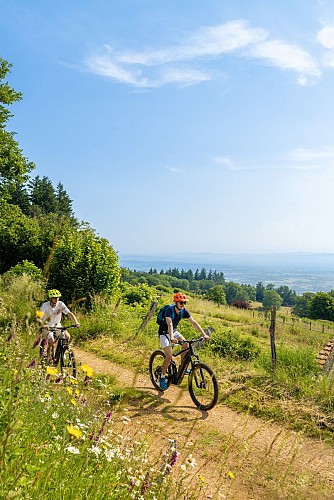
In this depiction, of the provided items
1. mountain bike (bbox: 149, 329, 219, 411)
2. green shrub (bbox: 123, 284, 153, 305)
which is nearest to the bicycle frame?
mountain bike (bbox: 149, 329, 219, 411)

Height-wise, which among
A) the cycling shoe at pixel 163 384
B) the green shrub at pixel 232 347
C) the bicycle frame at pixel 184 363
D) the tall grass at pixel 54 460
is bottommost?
the green shrub at pixel 232 347

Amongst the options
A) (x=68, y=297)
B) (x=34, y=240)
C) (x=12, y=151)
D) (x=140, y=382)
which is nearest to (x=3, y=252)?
(x=34, y=240)

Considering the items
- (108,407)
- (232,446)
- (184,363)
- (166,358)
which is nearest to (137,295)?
(166,358)

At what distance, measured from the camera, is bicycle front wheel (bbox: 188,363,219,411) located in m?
6.91

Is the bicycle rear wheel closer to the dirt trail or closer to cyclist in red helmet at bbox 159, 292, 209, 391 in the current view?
the dirt trail

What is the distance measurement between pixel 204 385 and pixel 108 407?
5.92 ft

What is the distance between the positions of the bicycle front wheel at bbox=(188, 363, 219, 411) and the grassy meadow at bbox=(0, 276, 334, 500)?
467 mm

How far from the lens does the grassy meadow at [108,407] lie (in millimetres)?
2434

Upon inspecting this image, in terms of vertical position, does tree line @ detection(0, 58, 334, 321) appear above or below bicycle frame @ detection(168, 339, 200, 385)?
above

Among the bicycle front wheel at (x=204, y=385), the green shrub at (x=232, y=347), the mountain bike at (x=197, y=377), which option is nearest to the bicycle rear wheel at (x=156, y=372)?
the mountain bike at (x=197, y=377)

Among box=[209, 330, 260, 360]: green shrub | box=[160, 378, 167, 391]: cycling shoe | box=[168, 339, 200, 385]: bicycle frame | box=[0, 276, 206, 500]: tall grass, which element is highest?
box=[0, 276, 206, 500]: tall grass

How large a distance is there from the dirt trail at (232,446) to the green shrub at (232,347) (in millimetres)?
4416

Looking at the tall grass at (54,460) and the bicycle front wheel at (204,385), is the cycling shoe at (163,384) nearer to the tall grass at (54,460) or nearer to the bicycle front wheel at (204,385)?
the bicycle front wheel at (204,385)

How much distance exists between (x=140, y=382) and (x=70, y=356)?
6.97ft
